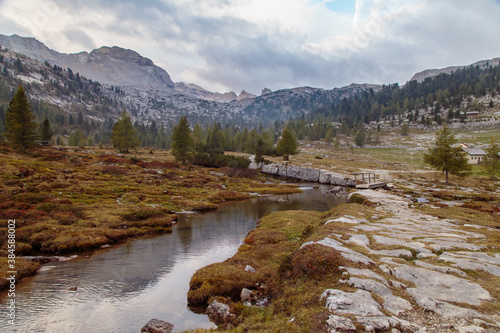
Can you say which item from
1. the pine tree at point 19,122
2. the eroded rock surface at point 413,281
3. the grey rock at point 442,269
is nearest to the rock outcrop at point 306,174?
the eroded rock surface at point 413,281

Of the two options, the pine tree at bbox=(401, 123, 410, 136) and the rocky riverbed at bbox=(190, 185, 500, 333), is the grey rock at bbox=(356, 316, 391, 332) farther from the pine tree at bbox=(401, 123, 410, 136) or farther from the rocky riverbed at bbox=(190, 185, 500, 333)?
the pine tree at bbox=(401, 123, 410, 136)

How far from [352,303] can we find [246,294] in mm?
6256

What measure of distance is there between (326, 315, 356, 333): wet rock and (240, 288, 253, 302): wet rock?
6.21m

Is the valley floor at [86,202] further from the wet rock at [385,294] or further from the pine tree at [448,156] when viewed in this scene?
the pine tree at [448,156]

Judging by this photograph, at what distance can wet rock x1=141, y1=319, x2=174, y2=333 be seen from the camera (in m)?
10.6

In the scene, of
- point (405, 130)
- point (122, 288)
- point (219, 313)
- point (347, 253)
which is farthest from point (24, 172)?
point (405, 130)

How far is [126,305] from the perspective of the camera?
12.9m

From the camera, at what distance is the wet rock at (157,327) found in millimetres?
10607

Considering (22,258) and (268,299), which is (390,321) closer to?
(268,299)

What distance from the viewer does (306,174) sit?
270 feet

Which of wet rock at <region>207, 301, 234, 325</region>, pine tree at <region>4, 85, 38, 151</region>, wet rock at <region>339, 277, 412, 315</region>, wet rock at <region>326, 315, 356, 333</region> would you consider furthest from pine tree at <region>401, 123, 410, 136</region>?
wet rock at <region>326, 315, 356, 333</region>

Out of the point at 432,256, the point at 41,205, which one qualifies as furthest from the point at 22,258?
the point at 432,256

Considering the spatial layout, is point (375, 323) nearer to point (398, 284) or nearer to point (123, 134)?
point (398, 284)

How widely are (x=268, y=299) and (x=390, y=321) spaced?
6.56m
